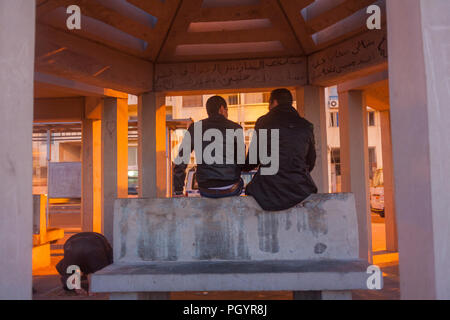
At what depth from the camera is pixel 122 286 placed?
3.19 metres

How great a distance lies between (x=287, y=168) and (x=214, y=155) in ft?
2.79

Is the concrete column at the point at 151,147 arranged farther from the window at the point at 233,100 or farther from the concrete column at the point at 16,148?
the window at the point at 233,100

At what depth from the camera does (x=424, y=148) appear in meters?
2.60

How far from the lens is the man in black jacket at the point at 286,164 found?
3695 millimetres

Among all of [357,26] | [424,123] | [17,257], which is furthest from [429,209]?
[357,26]

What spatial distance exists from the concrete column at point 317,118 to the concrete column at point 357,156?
16.1 inches

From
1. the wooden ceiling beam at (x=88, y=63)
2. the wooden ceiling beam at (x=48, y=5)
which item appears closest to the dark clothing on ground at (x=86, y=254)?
the wooden ceiling beam at (x=88, y=63)

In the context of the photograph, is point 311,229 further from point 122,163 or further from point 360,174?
point 122,163

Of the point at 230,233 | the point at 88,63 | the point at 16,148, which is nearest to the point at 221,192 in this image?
the point at 230,233

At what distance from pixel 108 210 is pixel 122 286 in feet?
18.7

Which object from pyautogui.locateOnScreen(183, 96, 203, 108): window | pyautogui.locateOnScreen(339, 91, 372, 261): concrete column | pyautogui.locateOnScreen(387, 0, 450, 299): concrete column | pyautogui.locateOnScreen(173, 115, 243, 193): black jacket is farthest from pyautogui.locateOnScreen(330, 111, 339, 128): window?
pyautogui.locateOnScreen(387, 0, 450, 299): concrete column

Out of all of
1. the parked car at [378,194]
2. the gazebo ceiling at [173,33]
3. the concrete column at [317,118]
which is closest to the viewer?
the gazebo ceiling at [173,33]

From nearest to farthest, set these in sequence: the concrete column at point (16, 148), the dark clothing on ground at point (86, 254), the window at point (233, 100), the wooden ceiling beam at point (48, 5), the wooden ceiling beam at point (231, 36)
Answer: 1. the concrete column at point (16, 148)
2. the dark clothing on ground at point (86, 254)
3. the wooden ceiling beam at point (48, 5)
4. the wooden ceiling beam at point (231, 36)
5. the window at point (233, 100)

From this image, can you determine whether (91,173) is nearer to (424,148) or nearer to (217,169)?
(217,169)
